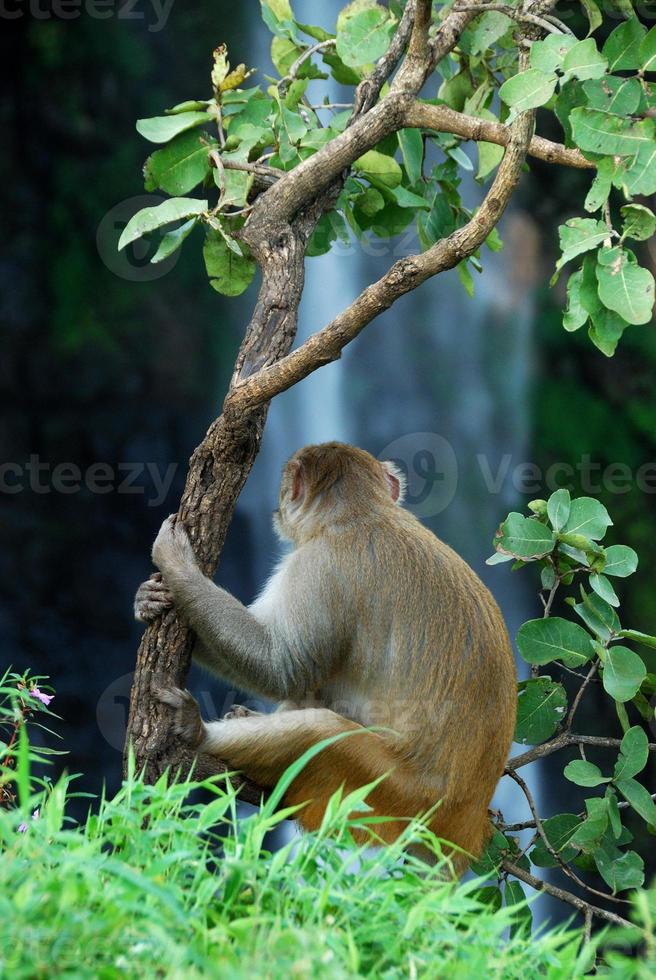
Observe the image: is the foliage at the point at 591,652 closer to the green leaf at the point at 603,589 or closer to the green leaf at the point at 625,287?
the green leaf at the point at 603,589

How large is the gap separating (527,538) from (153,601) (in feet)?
4.92

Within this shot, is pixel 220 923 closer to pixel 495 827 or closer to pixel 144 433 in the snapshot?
pixel 495 827

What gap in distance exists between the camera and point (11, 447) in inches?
368

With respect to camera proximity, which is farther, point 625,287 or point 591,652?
point 591,652

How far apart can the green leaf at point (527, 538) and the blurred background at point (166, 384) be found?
4888mm

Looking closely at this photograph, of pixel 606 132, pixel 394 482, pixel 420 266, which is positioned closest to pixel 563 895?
pixel 394 482

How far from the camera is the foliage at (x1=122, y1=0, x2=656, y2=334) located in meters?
3.66

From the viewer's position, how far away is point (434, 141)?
523 cm

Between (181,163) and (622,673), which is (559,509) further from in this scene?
(181,163)

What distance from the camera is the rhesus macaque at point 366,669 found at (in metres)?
4.24

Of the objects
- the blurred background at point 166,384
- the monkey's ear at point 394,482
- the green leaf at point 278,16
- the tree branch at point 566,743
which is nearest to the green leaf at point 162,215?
the green leaf at point 278,16

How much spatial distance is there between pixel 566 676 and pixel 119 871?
26.6ft

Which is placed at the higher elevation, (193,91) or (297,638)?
(193,91)

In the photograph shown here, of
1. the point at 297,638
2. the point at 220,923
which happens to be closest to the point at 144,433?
the point at 297,638
